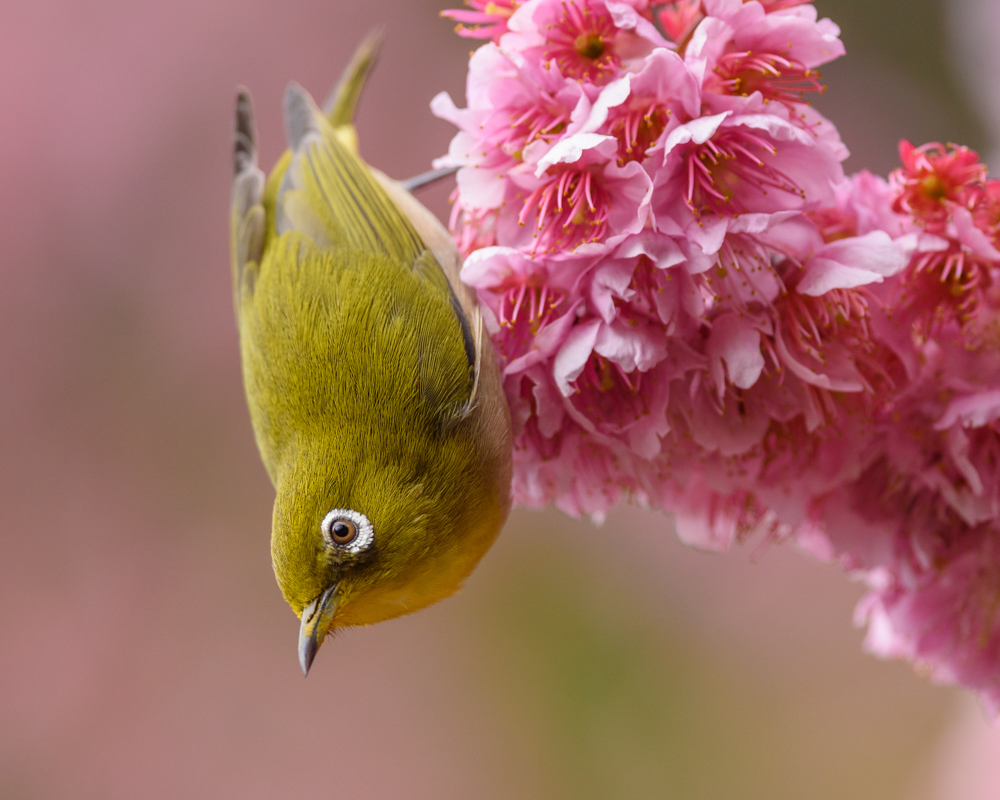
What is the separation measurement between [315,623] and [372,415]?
21 centimetres

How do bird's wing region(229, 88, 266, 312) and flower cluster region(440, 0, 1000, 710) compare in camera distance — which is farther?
bird's wing region(229, 88, 266, 312)

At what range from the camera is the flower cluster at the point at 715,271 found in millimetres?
776

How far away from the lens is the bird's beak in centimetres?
79

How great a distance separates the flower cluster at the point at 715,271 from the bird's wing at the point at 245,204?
33 cm

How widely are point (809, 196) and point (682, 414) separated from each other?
25 centimetres

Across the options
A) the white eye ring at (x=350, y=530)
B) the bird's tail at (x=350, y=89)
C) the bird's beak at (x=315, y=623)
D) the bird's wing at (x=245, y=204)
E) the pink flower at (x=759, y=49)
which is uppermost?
the pink flower at (x=759, y=49)

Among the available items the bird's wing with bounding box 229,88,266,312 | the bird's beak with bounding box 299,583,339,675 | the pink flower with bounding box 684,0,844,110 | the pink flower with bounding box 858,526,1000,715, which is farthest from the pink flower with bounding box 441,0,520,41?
the pink flower with bounding box 858,526,1000,715

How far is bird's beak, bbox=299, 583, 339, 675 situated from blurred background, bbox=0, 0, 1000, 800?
2077 mm

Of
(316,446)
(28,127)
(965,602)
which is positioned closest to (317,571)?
(316,446)

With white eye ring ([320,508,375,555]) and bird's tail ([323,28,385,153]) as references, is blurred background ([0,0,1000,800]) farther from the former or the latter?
white eye ring ([320,508,375,555])

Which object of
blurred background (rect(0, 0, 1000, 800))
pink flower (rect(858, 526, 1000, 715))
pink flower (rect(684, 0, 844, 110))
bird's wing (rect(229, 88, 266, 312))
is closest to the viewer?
pink flower (rect(684, 0, 844, 110))

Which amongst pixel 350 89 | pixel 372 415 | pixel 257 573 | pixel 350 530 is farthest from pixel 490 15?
pixel 257 573

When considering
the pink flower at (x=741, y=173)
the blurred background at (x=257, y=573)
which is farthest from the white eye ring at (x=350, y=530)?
the blurred background at (x=257, y=573)

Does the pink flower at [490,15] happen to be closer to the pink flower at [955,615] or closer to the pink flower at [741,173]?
the pink flower at [741,173]
